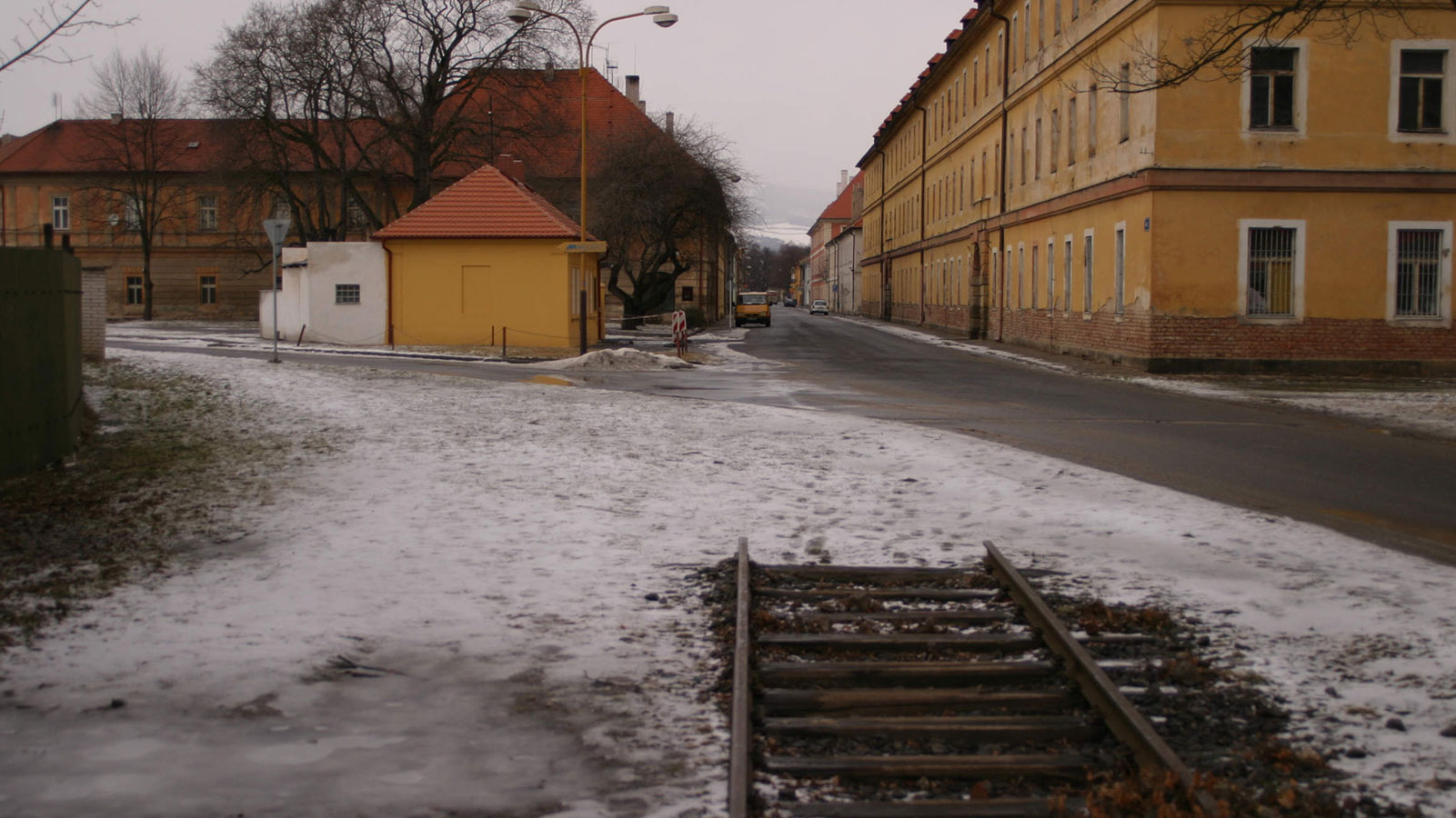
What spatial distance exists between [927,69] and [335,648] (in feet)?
194

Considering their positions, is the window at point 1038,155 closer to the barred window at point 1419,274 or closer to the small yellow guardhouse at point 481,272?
the barred window at point 1419,274

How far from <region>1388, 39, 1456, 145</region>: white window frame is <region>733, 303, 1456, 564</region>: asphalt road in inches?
332

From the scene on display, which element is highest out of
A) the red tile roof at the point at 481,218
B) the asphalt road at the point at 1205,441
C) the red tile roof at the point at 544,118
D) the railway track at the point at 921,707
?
the red tile roof at the point at 544,118

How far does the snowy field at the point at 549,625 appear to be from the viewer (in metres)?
4.58

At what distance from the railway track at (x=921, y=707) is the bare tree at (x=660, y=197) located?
44.6m

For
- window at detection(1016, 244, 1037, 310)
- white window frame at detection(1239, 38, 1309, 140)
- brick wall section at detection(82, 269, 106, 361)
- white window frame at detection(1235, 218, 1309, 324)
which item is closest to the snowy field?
brick wall section at detection(82, 269, 106, 361)

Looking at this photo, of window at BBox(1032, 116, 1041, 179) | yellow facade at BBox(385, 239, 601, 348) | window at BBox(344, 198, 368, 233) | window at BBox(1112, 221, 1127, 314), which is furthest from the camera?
window at BBox(344, 198, 368, 233)

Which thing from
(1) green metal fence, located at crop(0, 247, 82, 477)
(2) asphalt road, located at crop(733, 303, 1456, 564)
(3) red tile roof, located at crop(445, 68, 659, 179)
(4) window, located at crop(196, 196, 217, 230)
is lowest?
(2) asphalt road, located at crop(733, 303, 1456, 564)

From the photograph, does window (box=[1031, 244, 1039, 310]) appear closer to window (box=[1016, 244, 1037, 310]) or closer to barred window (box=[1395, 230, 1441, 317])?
window (box=[1016, 244, 1037, 310])

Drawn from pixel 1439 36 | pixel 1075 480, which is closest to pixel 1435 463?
pixel 1075 480

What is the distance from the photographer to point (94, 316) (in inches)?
910

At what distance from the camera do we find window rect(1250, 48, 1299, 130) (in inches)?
1064

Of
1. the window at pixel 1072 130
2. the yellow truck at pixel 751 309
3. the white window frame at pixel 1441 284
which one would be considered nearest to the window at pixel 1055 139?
the window at pixel 1072 130

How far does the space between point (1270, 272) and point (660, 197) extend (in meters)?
28.9
